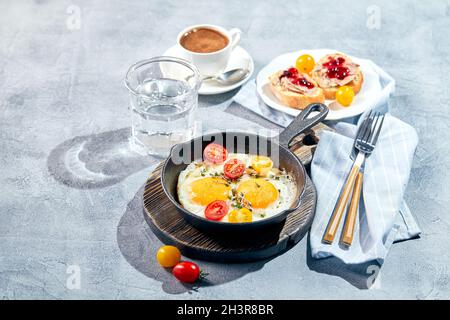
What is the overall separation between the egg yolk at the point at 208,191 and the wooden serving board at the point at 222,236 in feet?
0.38

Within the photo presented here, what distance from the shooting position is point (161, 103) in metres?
3.43

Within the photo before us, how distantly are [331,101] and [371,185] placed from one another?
742 mm

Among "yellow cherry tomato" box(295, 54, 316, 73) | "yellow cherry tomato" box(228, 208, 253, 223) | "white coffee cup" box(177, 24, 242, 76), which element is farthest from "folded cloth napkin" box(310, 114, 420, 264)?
"white coffee cup" box(177, 24, 242, 76)

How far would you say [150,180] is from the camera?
3.03m

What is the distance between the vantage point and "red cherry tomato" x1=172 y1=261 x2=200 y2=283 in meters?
2.61

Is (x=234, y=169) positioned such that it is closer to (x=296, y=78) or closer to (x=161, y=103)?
(x=161, y=103)

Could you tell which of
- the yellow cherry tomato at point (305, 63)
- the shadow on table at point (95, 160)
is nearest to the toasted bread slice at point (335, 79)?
the yellow cherry tomato at point (305, 63)

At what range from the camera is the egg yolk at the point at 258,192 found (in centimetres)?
276

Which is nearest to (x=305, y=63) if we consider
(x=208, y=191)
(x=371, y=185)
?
(x=371, y=185)

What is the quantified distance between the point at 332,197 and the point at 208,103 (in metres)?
1.03

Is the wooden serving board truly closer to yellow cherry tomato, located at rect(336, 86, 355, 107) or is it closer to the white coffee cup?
yellow cherry tomato, located at rect(336, 86, 355, 107)

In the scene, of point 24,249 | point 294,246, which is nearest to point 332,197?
point 294,246
